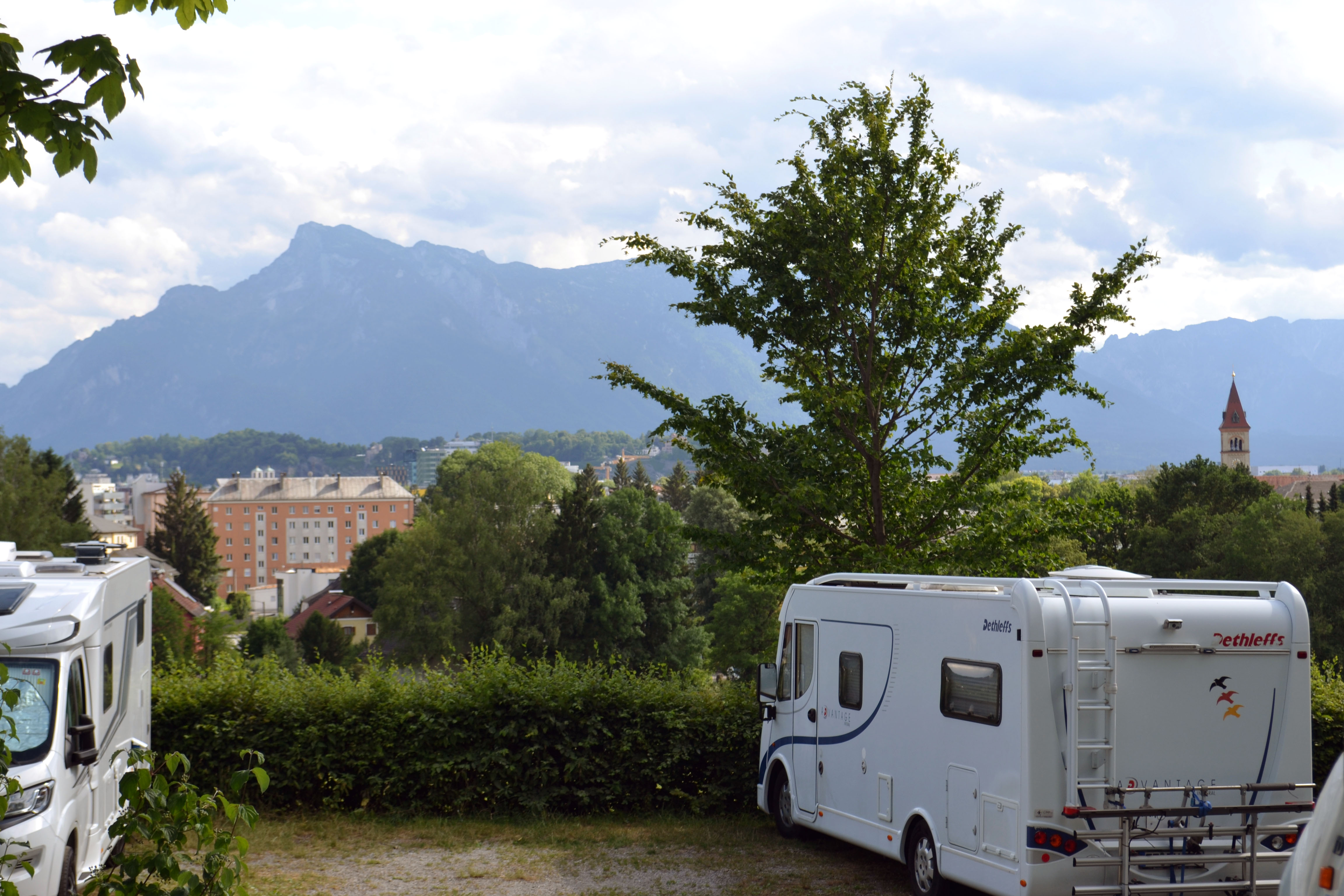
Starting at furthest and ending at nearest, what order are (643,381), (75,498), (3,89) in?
(75,498)
(643,381)
(3,89)

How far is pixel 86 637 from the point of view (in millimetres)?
8172

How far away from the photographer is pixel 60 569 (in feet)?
28.9

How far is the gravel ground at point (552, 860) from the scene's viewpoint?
9562 mm

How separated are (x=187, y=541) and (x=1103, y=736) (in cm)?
8489

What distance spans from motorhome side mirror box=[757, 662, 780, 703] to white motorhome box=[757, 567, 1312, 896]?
2323 mm

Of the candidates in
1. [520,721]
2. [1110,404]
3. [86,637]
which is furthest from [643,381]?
[86,637]

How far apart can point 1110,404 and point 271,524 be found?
558 ft

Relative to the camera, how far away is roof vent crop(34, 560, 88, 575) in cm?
869

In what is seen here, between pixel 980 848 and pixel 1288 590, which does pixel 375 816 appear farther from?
pixel 1288 590

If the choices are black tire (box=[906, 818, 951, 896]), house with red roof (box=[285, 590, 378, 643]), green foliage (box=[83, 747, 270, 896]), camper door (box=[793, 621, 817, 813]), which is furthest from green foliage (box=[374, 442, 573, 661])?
green foliage (box=[83, 747, 270, 896])

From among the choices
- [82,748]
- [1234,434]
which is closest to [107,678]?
[82,748]

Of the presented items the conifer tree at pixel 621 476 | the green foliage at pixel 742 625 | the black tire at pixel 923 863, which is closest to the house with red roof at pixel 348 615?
the conifer tree at pixel 621 476

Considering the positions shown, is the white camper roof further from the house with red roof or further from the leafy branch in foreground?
the house with red roof

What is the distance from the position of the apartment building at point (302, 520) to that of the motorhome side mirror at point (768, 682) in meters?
162
